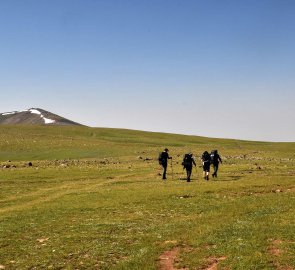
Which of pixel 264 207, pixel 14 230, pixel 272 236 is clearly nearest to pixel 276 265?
pixel 272 236

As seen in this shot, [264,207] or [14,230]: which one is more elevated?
[264,207]

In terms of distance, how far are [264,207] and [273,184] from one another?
1481 cm

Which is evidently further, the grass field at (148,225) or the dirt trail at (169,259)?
the grass field at (148,225)

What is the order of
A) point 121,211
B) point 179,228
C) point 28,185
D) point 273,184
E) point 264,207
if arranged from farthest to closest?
point 28,185
point 273,184
point 121,211
point 264,207
point 179,228

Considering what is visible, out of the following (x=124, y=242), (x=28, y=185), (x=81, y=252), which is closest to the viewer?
(x=81, y=252)

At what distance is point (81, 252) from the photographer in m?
22.9

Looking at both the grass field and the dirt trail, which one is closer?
the dirt trail

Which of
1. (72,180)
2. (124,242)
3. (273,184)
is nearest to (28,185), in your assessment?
(72,180)

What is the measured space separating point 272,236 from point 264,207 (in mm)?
9170

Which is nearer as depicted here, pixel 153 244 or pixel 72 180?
pixel 153 244

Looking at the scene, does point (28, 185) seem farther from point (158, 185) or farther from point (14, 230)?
point (14, 230)

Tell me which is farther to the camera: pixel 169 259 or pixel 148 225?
pixel 148 225

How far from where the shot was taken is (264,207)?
106 feet

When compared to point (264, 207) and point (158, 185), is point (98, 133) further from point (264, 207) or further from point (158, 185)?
point (264, 207)
